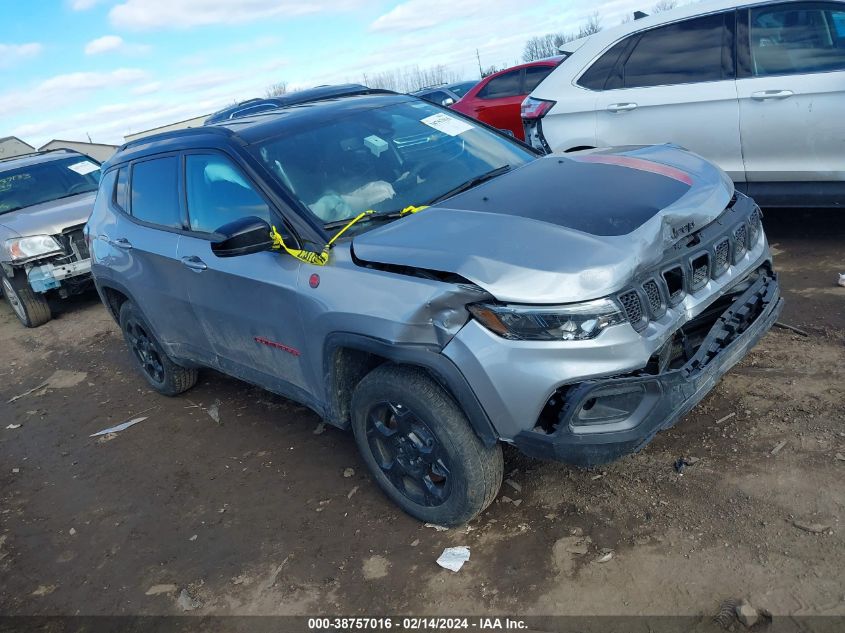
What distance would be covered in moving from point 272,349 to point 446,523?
1.22 meters

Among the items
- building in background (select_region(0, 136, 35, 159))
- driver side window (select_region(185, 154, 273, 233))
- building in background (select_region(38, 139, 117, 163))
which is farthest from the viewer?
building in background (select_region(0, 136, 35, 159))

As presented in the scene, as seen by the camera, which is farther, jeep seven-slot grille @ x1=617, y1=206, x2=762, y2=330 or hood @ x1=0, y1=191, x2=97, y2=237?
hood @ x1=0, y1=191, x2=97, y2=237

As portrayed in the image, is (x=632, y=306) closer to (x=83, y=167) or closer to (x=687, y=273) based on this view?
(x=687, y=273)

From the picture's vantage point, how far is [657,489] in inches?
121

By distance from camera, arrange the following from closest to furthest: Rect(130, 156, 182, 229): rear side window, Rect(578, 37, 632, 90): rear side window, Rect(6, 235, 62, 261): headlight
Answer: Rect(130, 156, 182, 229): rear side window < Rect(578, 37, 632, 90): rear side window < Rect(6, 235, 62, 261): headlight

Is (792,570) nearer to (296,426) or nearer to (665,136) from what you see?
(296,426)

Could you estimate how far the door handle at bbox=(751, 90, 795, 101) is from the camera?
16.2ft

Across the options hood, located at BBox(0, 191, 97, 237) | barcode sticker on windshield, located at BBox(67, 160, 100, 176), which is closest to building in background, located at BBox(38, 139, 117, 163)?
barcode sticker on windshield, located at BBox(67, 160, 100, 176)

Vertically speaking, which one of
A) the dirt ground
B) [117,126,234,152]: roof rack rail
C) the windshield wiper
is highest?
[117,126,234,152]: roof rack rail

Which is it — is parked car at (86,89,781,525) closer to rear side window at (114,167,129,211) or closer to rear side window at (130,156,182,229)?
rear side window at (130,156,182,229)

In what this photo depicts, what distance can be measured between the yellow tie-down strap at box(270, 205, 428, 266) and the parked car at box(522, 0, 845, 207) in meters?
3.20

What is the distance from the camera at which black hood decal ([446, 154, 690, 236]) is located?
9.00ft

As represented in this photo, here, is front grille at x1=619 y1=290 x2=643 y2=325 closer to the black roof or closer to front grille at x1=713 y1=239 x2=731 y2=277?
front grille at x1=713 y1=239 x2=731 y2=277

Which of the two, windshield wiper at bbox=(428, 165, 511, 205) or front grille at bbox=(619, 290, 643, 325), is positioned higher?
windshield wiper at bbox=(428, 165, 511, 205)
